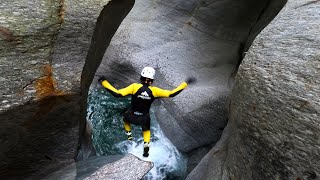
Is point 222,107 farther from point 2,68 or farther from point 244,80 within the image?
point 2,68

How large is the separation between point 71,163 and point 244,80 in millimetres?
2728

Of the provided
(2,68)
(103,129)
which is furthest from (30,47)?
(103,129)

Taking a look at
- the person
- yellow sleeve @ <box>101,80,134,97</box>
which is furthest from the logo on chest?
yellow sleeve @ <box>101,80,134,97</box>

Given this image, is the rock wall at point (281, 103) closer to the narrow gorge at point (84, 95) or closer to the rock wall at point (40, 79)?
the narrow gorge at point (84, 95)

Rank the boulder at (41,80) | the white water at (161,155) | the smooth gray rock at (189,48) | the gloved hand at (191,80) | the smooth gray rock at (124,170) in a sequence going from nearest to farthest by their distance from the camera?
1. the boulder at (41,80)
2. the smooth gray rock at (124,170)
3. the white water at (161,155)
4. the smooth gray rock at (189,48)
5. the gloved hand at (191,80)

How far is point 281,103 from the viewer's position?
4.09 m

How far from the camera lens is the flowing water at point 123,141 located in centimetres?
862

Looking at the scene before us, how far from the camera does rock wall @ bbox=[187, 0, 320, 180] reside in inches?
151

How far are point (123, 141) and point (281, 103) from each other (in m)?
5.72

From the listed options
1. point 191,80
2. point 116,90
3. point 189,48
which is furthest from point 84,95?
point 189,48

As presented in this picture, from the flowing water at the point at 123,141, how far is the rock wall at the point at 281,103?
354 centimetres

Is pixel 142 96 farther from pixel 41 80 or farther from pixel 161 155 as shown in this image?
pixel 41 80

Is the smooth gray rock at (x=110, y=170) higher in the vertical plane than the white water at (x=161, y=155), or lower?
higher

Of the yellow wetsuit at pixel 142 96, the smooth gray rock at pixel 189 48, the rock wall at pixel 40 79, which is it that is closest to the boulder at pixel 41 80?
the rock wall at pixel 40 79
